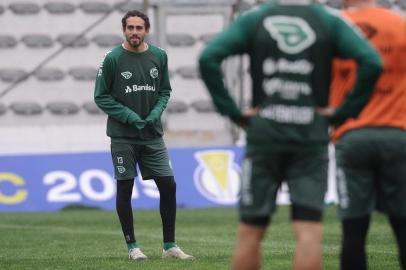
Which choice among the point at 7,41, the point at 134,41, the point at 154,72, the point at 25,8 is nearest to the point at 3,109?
the point at 7,41

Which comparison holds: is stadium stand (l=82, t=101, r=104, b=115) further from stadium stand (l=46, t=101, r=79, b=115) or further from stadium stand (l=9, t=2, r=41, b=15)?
stadium stand (l=9, t=2, r=41, b=15)

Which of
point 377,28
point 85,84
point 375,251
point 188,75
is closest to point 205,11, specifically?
point 188,75

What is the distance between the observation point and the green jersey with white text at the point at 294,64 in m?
6.57

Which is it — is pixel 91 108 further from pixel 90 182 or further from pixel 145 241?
pixel 145 241

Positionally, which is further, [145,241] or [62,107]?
[62,107]

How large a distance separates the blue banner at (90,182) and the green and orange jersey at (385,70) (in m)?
13.3

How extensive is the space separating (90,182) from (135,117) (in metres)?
9.85

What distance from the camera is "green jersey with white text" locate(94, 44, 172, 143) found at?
35.0 ft

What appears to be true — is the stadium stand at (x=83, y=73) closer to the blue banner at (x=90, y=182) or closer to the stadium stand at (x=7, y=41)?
the stadium stand at (x=7, y=41)

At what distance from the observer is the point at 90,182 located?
20312mm

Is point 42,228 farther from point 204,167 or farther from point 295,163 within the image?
point 295,163

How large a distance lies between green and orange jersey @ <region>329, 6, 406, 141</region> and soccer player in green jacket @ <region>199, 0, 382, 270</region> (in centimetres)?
32

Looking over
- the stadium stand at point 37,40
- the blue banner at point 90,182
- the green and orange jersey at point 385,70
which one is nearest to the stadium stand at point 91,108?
the stadium stand at point 37,40

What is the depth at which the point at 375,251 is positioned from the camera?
1126 centimetres
